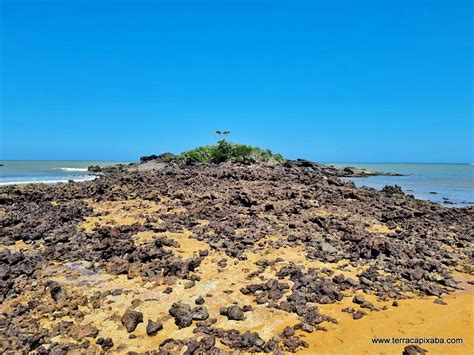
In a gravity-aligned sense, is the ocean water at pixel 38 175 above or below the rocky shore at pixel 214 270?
above

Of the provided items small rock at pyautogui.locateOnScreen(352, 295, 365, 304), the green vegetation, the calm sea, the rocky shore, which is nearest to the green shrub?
the green vegetation

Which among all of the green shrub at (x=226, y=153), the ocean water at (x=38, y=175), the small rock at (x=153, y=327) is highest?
the green shrub at (x=226, y=153)

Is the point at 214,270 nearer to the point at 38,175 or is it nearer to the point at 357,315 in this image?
the point at 357,315

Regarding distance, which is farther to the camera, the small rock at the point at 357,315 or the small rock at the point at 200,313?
the small rock at the point at 357,315

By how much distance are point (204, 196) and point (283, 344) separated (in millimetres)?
9568

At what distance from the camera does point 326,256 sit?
8781mm

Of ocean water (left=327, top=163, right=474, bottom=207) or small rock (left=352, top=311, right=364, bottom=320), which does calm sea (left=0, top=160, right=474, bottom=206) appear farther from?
small rock (left=352, top=311, right=364, bottom=320)

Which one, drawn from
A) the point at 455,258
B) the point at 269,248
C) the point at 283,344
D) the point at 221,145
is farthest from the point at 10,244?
the point at 221,145

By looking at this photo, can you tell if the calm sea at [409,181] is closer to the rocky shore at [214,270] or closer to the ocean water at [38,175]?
the ocean water at [38,175]

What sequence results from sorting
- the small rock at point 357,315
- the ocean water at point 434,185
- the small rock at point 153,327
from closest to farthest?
the small rock at point 153,327 → the small rock at point 357,315 → the ocean water at point 434,185

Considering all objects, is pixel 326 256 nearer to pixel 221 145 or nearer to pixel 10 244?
pixel 10 244

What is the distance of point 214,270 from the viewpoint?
7.93 metres

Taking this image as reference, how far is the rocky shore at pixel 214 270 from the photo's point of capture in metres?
5.45

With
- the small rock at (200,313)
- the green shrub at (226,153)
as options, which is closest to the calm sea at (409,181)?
the green shrub at (226,153)
